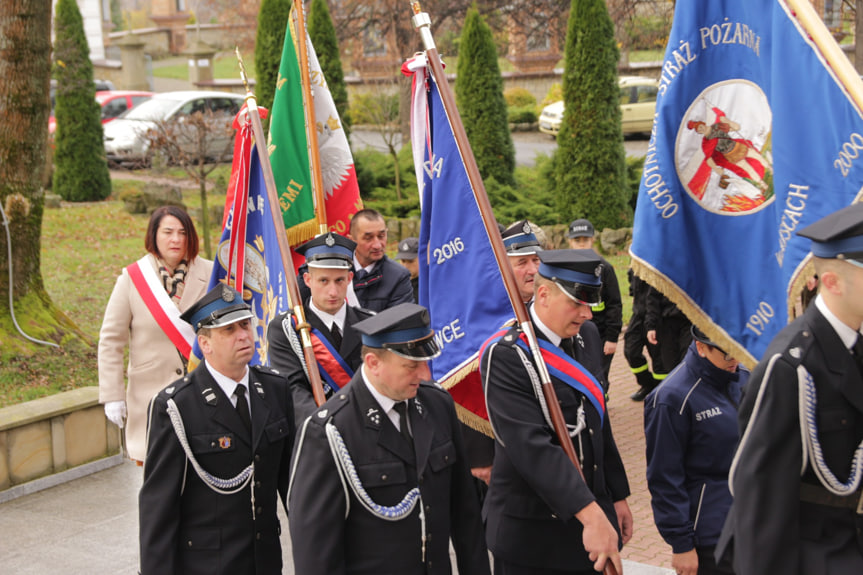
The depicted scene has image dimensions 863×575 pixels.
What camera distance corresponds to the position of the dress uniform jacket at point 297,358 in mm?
5199

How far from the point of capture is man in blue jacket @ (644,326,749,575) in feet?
14.7

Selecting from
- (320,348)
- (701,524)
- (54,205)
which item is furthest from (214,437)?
(54,205)

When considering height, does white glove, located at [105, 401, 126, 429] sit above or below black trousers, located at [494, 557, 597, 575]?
above

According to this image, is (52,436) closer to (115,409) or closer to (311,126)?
(115,409)

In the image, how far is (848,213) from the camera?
3281mm

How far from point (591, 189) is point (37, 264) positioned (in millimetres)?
10146

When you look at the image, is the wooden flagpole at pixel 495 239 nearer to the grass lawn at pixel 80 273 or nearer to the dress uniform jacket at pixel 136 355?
the dress uniform jacket at pixel 136 355

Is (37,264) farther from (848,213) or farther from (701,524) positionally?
(848,213)

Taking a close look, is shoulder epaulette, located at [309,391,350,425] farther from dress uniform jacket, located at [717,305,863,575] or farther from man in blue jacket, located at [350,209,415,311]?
man in blue jacket, located at [350,209,415,311]

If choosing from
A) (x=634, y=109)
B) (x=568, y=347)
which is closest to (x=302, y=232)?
(x=568, y=347)

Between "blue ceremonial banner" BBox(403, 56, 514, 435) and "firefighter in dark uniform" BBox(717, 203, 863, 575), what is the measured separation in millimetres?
1959

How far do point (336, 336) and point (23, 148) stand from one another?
5944 millimetres

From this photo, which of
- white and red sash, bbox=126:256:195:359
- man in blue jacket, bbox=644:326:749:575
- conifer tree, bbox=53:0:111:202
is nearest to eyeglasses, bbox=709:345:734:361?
man in blue jacket, bbox=644:326:749:575

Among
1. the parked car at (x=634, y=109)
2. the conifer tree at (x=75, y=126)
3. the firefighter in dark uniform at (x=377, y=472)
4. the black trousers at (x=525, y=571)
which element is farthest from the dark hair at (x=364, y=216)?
the parked car at (x=634, y=109)
